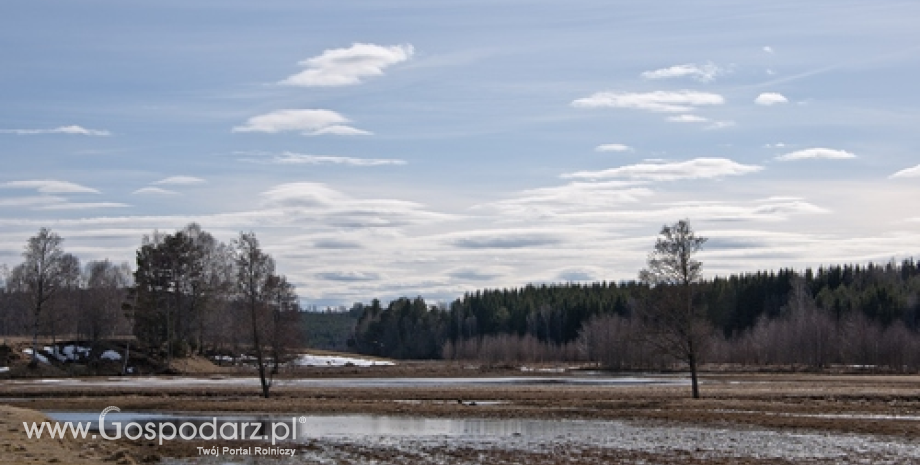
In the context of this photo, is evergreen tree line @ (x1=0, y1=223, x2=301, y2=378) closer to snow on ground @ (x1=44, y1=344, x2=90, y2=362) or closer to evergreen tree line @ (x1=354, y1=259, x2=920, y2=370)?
snow on ground @ (x1=44, y1=344, x2=90, y2=362)

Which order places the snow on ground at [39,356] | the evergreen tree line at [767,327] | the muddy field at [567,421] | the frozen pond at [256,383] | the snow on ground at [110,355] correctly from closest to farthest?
1. the muddy field at [567,421]
2. the frozen pond at [256,383]
3. the snow on ground at [39,356]
4. the snow on ground at [110,355]
5. the evergreen tree line at [767,327]

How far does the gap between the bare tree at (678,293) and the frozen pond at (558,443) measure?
1593cm

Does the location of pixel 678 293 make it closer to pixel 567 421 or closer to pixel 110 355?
pixel 567 421

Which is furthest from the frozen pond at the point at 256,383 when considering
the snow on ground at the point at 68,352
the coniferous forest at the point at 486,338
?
the snow on ground at the point at 68,352

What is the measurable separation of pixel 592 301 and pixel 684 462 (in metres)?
164

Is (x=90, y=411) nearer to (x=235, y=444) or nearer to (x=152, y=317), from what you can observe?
(x=235, y=444)

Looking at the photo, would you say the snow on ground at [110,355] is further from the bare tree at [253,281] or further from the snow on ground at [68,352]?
the bare tree at [253,281]

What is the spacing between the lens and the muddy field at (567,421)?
2907 centimetres

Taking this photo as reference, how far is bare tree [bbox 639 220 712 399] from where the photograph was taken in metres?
55.7

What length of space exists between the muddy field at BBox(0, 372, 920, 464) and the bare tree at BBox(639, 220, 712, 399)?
10.1ft

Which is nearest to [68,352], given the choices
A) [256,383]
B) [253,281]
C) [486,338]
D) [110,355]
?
[110,355]

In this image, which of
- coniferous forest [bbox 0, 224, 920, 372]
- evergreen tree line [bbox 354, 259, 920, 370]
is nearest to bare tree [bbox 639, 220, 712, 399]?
coniferous forest [bbox 0, 224, 920, 372]

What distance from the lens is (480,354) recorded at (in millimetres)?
174000

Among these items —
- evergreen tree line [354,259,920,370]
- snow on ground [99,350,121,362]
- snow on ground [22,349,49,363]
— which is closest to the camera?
snow on ground [22,349,49,363]
